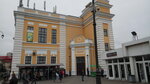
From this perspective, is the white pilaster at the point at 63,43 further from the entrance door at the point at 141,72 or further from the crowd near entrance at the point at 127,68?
the entrance door at the point at 141,72

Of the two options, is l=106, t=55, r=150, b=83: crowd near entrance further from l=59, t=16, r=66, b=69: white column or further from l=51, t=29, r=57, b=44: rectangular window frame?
l=51, t=29, r=57, b=44: rectangular window frame

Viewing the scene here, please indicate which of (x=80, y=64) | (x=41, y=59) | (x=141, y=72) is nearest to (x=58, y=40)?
(x=41, y=59)

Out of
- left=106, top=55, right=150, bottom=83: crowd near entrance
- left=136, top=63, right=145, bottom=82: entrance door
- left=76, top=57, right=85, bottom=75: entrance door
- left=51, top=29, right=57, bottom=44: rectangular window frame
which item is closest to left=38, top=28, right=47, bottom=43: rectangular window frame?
left=51, top=29, right=57, bottom=44: rectangular window frame

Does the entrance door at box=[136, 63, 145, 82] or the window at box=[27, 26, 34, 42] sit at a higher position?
the window at box=[27, 26, 34, 42]

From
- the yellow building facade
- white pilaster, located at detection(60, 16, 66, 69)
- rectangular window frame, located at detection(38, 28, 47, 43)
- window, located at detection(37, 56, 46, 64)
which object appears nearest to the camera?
the yellow building facade

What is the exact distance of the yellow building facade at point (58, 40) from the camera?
2439 centimetres

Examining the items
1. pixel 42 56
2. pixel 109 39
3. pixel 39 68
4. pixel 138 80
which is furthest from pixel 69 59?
pixel 138 80

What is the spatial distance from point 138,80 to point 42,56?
17.9 metres

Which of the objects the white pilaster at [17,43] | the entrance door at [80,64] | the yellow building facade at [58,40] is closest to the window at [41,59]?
the yellow building facade at [58,40]

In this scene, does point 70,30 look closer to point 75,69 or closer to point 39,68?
point 75,69

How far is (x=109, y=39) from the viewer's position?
2745 cm

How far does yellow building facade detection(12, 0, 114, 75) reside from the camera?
2439 centimetres

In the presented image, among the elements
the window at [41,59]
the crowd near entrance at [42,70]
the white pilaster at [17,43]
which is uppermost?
the white pilaster at [17,43]

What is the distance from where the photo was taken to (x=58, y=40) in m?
27.8
